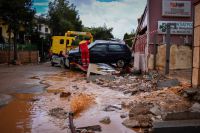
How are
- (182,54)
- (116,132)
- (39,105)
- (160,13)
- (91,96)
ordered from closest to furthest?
1. (116,132)
2. (39,105)
3. (91,96)
4. (182,54)
5. (160,13)

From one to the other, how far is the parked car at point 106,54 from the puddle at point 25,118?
10797 millimetres

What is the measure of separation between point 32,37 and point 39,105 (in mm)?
37828

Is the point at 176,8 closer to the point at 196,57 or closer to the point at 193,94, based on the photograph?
the point at 196,57

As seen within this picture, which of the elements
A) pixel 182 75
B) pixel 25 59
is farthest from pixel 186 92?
pixel 25 59

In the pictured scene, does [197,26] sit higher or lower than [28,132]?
higher

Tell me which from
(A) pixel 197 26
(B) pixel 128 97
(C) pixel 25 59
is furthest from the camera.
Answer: (C) pixel 25 59

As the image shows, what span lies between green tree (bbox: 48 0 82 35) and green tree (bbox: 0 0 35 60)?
1828cm

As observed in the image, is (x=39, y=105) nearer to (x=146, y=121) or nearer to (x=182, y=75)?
(x=146, y=121)

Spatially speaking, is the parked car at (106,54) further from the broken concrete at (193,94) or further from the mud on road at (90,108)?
the broken concrete at (193,94)

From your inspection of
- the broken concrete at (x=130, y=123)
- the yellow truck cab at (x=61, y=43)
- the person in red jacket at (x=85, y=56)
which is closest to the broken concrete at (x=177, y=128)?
the broken concrete at (x=130, y=123)

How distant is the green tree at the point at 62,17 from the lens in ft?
180

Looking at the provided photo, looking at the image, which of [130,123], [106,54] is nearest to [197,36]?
[130,123]

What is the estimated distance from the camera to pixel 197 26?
8.85 m

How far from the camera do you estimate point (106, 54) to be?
69.8 ft
